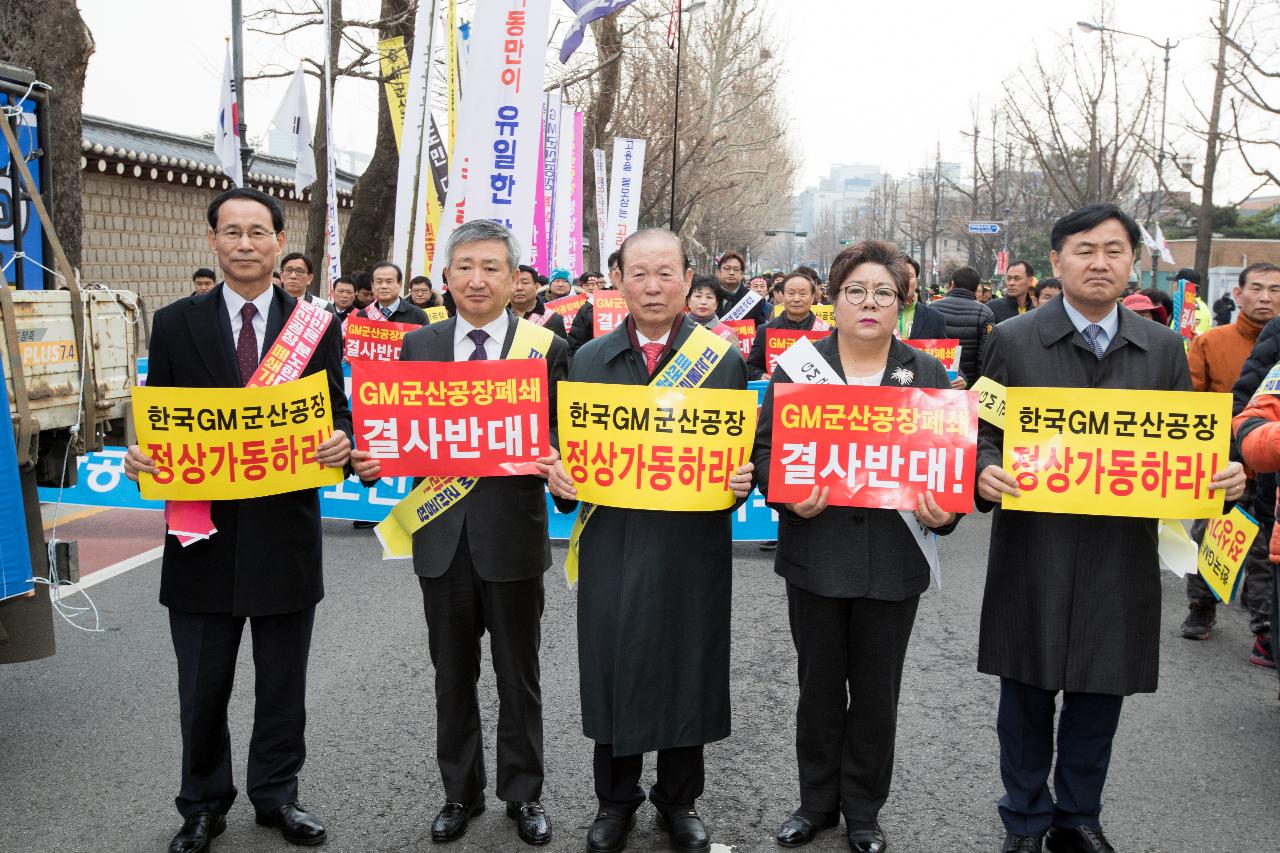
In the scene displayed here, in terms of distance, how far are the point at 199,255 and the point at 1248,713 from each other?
18.6 m

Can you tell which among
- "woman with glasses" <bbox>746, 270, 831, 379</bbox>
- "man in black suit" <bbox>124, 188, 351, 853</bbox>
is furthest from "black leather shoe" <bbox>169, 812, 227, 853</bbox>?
"woman with glasses" <bbox>746, 270, 831, 379</bbox>

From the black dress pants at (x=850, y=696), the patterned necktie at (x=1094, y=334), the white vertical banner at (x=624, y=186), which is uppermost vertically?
the white vertical banner at (x=624, y=186)

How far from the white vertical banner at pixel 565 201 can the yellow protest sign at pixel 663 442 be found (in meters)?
13.8

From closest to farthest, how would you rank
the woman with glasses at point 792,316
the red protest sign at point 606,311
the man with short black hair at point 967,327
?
the woman with glasses at point 792,316
the man with short black hair at point 967,327
the red protest sign at point 606,311

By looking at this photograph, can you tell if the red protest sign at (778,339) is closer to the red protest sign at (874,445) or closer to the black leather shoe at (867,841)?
the red protest sign at (874,445)

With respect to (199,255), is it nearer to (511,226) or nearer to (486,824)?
(511,226)

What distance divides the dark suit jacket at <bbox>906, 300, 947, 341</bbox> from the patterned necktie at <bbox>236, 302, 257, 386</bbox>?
5.98 meters

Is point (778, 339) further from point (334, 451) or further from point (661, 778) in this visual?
point (334, 451)

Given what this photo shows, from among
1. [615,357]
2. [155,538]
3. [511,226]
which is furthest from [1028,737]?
[155,538]

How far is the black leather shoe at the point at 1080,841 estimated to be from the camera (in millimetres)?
3516

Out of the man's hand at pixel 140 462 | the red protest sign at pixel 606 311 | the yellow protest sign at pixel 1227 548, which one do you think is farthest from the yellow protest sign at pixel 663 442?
the red protest sign at pixel 606 311

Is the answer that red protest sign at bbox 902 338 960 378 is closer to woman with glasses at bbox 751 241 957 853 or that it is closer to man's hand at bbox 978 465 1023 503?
woman with glasses at bbox 751 241 957 853

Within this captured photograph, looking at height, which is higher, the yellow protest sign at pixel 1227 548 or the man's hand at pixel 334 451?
the man's hand at pixel 334 451

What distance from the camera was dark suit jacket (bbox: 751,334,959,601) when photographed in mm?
3527
